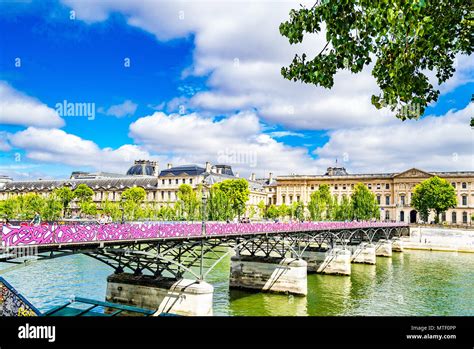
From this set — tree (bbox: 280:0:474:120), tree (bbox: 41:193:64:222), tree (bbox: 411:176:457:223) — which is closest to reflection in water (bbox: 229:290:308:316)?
tree (bbox: 280:0:474:120)

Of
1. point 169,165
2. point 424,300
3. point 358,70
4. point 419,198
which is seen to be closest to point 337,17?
point 358,70

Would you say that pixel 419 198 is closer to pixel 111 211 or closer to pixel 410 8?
pixel 111 211

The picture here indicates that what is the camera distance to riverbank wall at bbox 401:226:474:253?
3121 inches

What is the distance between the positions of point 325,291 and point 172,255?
16.0 meters

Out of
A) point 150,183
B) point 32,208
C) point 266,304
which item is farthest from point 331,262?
point 150,183

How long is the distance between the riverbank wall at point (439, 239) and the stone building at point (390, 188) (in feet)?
104

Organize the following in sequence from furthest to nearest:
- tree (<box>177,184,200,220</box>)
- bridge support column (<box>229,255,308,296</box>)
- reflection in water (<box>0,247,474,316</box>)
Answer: tree (<box>177,184,200,220</box>) → bridge support column (<box>229,255,308,296</box>) → reflection in water (<box>0,247,474,316</box>)

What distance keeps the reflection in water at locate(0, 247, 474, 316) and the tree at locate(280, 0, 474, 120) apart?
67.0 ft

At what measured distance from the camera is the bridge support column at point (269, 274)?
3592 cm

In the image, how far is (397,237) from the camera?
270 feet

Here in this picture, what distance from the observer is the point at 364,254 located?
6044cm

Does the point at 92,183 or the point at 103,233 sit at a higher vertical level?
the point at 92,183

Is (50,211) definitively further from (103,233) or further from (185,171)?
(103,233)

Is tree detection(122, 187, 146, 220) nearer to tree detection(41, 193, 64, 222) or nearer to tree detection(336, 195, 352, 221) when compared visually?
tree detection(41, 193, 64, 222)
